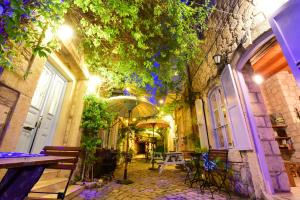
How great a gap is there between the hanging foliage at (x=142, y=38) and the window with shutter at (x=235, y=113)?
1345 mm

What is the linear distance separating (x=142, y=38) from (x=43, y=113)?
128 inches

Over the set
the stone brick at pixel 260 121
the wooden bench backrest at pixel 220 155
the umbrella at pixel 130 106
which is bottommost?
the wooden bench backrest at pixel 220 155

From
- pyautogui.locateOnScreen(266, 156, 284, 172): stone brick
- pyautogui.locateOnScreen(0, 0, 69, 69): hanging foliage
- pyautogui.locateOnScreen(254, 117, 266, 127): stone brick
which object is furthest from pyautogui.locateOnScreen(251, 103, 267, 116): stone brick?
pyautogui.locateOnScreen(0, 0, 69, 69): hanging foliage

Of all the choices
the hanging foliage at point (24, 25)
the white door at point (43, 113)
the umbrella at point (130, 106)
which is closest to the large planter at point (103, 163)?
the umbrella at point (130, 106)

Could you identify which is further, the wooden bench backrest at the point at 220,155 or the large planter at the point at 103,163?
the large planter at the point at 103,163

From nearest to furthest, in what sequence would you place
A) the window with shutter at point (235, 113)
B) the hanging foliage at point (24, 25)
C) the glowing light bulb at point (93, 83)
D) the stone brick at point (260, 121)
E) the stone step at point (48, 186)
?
the hanging foliage at point (24, 25) < the stone step at point (48, 186) < the window with shutter at point (235, 113) < the stone brick at point (260, 121) < the glowing light bulb at point (93, 83)

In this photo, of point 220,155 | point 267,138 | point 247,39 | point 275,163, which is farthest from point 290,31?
point 220,155

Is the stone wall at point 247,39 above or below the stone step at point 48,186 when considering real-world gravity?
above

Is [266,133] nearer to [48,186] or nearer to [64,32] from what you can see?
[48,186]

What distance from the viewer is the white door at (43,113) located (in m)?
3.39

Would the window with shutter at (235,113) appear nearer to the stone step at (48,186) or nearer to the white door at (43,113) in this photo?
the stone step at (48,186)

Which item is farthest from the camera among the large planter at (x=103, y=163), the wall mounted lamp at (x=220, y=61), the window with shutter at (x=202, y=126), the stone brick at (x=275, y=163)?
the window with shutter at (x=202, y=126)

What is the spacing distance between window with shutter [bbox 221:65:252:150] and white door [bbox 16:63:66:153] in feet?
15.8

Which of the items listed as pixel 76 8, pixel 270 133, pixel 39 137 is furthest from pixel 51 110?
pixel 270 133
